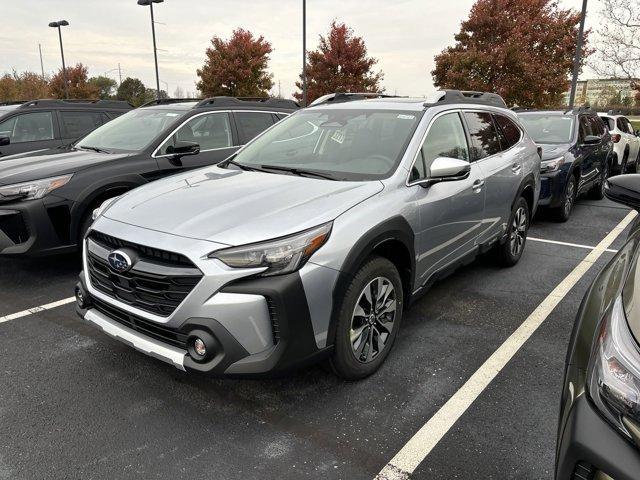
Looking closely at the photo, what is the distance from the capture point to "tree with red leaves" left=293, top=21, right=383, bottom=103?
2541 centimetres

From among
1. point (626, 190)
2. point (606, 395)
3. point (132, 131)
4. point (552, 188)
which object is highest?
point (132, 131)

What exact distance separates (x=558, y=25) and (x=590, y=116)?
1247 centimetres

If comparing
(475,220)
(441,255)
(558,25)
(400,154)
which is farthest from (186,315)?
(558,25)

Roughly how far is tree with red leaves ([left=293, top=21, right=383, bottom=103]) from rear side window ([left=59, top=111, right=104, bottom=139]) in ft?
59.1

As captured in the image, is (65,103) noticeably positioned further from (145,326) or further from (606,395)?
(606,395)

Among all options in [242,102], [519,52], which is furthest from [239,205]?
[519,52]

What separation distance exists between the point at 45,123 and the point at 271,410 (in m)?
7.37

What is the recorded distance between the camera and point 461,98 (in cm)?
452

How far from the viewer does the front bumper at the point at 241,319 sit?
7.96ft

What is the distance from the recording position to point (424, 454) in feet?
8.21

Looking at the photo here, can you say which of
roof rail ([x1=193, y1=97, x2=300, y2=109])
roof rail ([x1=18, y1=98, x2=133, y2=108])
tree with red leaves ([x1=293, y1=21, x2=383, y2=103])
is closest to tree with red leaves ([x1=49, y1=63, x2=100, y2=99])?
tree with red leaves ([x1=293, y1=21, x2=383, y2=103])

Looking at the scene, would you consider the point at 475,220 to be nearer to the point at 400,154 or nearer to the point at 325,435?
the point at 400,154

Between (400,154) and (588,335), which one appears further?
(400,154)

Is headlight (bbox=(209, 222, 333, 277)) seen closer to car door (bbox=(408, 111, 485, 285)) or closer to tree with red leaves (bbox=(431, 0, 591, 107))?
car door (bbox=(408, 111, 485, 285))
